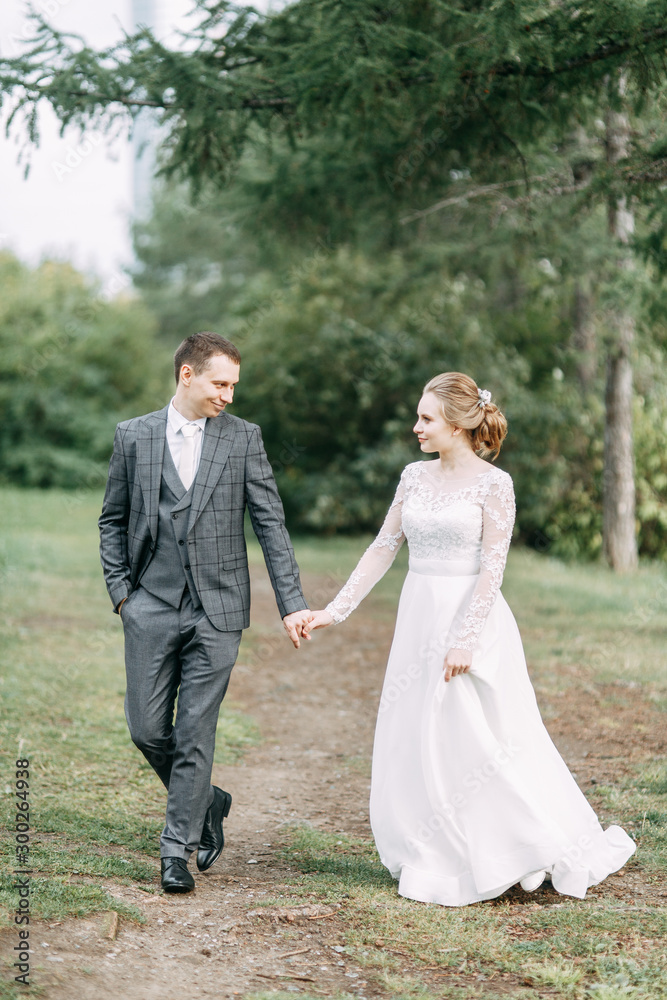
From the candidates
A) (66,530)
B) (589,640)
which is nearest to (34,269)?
(66,530)

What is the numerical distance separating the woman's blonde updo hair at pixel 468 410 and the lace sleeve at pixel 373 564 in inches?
15.2

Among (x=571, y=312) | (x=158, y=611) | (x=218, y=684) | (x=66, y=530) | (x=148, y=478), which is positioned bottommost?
(x=66, y=530)

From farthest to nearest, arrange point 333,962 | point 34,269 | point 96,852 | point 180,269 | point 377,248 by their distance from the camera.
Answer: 1. point 180,269
2. point 34,269
3. point 377,248
4. point 96,852
5. point 333,962

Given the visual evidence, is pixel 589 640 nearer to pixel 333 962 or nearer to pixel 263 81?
pixel 263 81

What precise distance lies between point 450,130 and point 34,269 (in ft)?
73.5

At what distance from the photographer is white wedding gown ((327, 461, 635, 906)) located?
13.0 feet

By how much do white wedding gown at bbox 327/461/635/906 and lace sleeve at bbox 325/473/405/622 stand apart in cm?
12

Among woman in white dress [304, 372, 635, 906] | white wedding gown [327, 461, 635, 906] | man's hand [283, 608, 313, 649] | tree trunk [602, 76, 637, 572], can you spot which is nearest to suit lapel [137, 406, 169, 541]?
man's hand [283, 608, 313, 649]

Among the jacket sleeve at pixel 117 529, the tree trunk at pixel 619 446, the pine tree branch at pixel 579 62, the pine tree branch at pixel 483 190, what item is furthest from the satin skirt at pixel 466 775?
the tree trunk at pixel 619 446

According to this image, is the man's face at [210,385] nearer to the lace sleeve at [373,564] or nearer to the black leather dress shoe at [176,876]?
the lace sleeve at [373,564]

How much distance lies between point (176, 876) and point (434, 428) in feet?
6.96

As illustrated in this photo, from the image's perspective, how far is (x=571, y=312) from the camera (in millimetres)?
16703

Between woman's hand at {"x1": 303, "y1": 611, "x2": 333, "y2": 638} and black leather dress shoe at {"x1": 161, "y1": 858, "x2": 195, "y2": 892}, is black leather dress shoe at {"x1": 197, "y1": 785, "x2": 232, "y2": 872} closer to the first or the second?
black leather dress shoe at {"x1": 161, "y1": 858, "x2": 195, "y2": 892}

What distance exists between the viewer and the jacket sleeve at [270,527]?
4.25 meters
